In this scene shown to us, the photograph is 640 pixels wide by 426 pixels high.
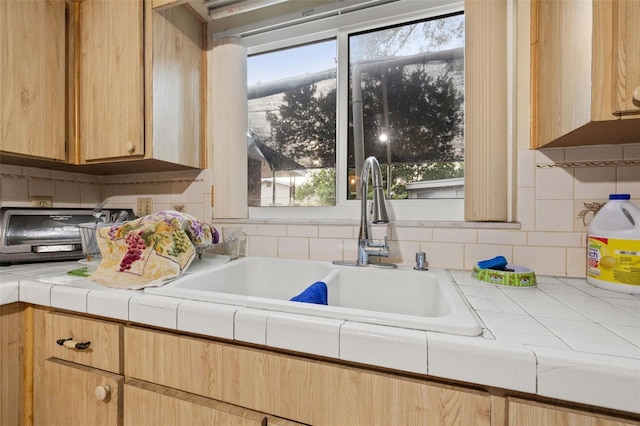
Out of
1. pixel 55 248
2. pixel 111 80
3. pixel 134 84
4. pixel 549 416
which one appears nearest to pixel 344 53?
pixel 134 84

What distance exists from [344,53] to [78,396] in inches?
62.3

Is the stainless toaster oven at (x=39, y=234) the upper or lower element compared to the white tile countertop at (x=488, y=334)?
upper

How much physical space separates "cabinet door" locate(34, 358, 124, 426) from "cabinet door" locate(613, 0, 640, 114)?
1347mm

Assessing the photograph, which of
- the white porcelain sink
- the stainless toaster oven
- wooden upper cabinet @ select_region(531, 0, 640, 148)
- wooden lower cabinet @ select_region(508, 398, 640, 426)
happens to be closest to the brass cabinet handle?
the white porcelain sink

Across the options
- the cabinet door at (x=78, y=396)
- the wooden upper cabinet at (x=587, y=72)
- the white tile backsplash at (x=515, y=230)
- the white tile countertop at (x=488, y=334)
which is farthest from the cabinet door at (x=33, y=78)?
the wooden upper cabinet at (x=587, y=72)

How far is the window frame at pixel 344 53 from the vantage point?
1162 mm

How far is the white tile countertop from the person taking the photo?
42 centimetres

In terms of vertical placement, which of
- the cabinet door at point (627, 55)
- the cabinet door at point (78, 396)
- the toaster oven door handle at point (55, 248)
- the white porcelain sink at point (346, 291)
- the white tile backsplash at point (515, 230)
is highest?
the cabinet door at point (627, 55)

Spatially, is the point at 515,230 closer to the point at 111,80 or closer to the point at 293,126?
the point at 293,126

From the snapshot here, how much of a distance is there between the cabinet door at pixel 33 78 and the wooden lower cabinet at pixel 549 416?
170cm

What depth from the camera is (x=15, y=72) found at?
1061 millimetres

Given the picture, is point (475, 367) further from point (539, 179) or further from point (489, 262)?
point (539, 179)

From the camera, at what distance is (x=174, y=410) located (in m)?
0.65

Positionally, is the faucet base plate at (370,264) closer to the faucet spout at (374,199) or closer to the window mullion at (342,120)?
the faucet spout at (374,199)
